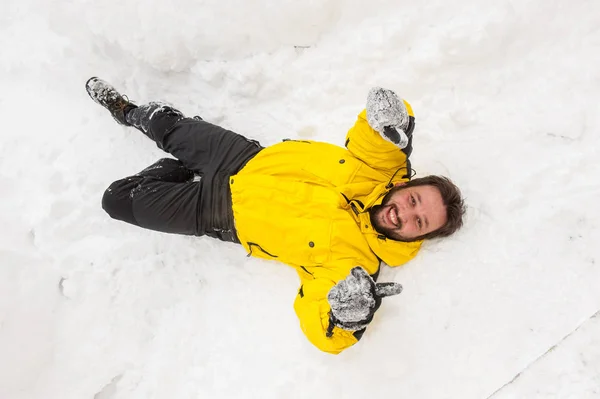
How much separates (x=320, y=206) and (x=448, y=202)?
640 millimetres

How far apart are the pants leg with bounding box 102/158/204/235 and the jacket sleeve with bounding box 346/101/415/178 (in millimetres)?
917

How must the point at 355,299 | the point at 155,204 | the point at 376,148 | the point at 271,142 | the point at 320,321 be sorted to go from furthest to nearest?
the point at 271,142 → the point at 155,204 → the point at 376,148 → the point at 320,321 → the point at 355,299

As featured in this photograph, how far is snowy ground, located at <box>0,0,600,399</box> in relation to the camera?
2.32 m

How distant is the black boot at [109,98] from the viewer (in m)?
2.91

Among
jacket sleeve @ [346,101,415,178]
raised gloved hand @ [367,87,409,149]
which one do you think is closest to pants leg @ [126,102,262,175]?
jacket sleeve @ [346,101,415,178]

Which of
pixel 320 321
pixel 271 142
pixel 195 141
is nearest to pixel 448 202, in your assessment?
pixel 320 321

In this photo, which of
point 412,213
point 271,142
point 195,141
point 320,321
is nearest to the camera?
point 320,321

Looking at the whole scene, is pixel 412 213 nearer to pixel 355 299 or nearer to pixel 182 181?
pixel 355 299

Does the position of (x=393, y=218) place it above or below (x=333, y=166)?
below

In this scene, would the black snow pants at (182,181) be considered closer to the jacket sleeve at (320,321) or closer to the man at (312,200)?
the man at (312,200)

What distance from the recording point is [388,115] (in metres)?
2.27

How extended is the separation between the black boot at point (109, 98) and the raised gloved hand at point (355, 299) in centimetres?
176

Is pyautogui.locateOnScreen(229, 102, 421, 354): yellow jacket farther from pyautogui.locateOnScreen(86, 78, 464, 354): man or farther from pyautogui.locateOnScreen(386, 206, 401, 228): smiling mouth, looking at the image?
pyautogui.locateOnScreen(386, 206, 401, 228): smiling mouth

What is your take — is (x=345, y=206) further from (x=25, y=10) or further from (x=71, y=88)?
(x=25, y=10)
